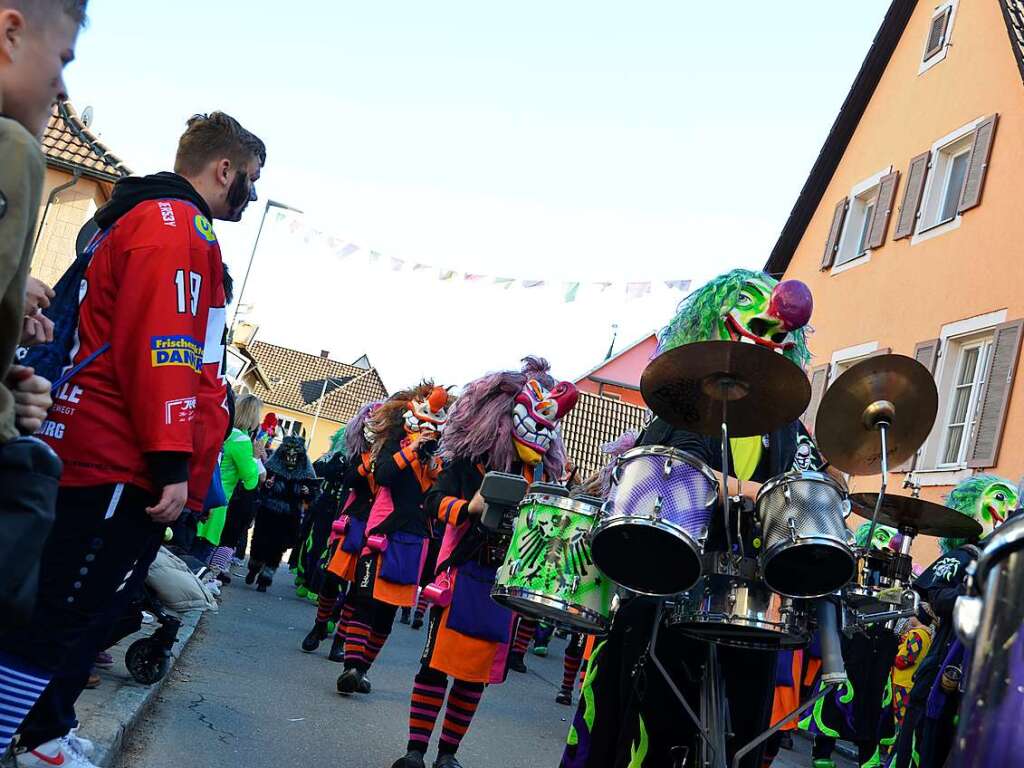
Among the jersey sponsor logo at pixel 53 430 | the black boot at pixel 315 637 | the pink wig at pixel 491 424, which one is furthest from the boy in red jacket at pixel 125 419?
the black boot at pixel 315 637

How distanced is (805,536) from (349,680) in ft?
16.8

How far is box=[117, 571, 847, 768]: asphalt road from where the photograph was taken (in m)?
6.12

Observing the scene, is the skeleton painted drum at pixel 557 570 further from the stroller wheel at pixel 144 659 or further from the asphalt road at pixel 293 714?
the stroller wheel at pixel 144 659

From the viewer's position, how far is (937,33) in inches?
760

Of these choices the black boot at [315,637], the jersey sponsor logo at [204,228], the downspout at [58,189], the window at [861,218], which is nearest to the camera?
the jersey sponsor logo at [204,228]

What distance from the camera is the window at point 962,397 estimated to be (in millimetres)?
15719

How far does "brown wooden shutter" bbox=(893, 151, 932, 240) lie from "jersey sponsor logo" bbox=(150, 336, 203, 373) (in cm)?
1576

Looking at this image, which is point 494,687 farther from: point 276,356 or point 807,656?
point 276,356

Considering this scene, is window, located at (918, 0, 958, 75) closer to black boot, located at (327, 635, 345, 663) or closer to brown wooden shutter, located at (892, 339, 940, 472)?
brown wooden shutter, located at (892, 339, 940, 472)

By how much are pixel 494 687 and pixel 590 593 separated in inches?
265

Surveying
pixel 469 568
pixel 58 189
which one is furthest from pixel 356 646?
pixel 58 189

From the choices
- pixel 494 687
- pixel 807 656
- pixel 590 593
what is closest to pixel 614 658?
pixel 590 593

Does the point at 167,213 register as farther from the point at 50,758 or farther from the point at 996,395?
the point at 996,395

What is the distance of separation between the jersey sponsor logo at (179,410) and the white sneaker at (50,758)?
1.26 m
